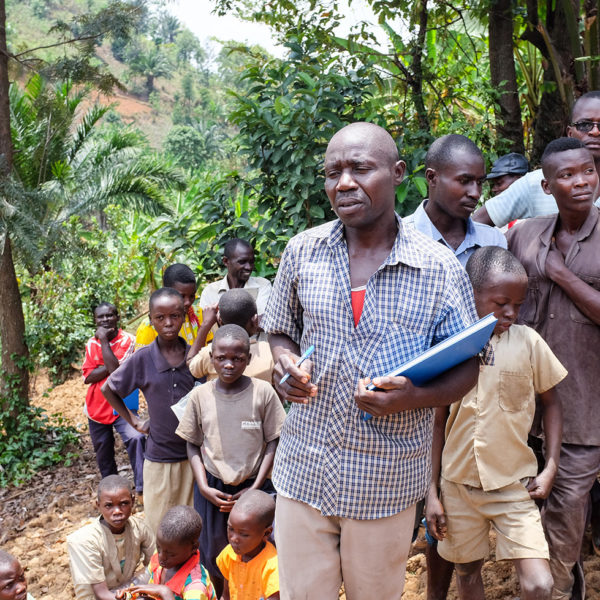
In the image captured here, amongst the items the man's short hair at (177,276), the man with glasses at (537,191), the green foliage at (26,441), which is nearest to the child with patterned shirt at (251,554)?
the man's short hair at (177,276)

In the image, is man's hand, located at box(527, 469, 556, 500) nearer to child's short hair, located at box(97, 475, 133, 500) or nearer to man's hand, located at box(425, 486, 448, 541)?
man's hand, located at box(425, 486, 448, 541)

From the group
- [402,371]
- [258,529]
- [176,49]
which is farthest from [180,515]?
[176,49]

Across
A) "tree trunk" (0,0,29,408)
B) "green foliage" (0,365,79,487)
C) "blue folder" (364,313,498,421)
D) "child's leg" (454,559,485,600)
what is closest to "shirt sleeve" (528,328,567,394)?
"child's leg" (454,559,485,600)

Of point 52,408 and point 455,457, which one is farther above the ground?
point 455,457

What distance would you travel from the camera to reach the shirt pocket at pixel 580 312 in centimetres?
309

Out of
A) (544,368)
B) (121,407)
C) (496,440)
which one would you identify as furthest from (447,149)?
(121,407)

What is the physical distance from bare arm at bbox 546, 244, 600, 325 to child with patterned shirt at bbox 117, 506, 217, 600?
1936 millimetres

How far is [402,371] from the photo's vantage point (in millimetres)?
1958

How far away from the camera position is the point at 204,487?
3.56 metres

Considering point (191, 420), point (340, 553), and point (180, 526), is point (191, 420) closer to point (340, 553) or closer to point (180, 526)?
point (180, 526)

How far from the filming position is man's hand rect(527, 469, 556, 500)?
2.82m

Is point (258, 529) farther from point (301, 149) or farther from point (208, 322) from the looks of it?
point (301, 149)

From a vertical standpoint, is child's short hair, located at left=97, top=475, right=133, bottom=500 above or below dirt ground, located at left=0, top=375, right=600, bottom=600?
above

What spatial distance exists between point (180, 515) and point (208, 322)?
1.49 m
